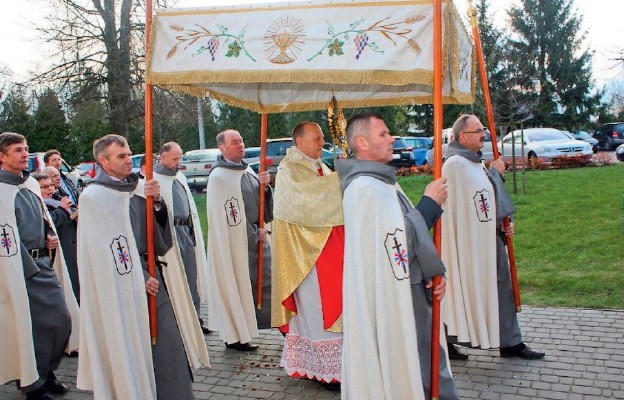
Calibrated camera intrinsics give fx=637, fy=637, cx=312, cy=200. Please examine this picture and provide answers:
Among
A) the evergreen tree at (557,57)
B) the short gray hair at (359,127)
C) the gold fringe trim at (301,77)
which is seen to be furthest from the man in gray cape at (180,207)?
Answer: the evergreen tree at (557,57)

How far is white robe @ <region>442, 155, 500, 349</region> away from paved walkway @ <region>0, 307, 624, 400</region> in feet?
1.09

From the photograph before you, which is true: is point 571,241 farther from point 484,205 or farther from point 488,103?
point 488,103

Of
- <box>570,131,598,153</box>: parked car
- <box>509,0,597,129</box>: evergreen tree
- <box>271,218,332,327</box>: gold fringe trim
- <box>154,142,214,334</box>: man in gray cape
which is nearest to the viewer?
<box>271,218,332,327</box>: gold fringe trim

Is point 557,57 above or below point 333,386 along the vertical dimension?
above

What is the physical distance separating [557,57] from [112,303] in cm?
3723

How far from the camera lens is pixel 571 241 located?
967 cm

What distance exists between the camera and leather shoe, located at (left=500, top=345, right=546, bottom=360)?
18.0ft

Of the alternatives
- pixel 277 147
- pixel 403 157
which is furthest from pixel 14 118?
pixel 403 157

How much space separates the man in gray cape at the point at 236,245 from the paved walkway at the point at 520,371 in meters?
0.26

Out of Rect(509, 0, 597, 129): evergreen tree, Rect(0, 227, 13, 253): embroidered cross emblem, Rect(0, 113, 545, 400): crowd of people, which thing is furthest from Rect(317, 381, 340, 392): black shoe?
Rect(509, 0, 597, 129): evergreen tree

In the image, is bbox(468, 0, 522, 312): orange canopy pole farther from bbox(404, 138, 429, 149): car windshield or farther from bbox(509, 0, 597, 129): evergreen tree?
bbox(509, 0, 597, 129): evergreen tree

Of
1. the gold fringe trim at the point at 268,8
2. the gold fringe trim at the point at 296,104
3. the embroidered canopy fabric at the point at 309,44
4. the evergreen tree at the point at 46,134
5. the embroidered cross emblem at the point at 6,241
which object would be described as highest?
the evergreen tree at the point at 46,134

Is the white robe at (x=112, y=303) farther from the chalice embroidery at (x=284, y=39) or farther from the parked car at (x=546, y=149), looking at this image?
the parked car at (x=546, y=149)

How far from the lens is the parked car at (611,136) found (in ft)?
95.7
